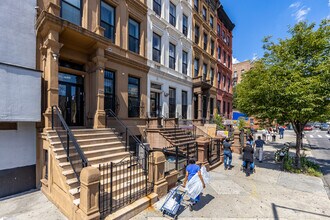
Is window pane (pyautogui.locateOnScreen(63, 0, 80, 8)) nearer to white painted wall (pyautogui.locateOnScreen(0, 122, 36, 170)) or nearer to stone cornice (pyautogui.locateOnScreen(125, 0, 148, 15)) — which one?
stone cornice (pyautogui.locateOnScreen(125, 0, 148, 15))

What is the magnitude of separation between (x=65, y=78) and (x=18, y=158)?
12.5ft

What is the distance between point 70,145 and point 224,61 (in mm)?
24657

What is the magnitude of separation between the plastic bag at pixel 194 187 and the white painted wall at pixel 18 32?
290 inches

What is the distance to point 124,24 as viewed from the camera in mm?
10727

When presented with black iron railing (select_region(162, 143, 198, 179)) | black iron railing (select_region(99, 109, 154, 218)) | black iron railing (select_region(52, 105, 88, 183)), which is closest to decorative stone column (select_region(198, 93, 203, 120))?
black iron railing (select_region(162, 143, 198, 179))

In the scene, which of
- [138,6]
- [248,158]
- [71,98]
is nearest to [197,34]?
[138,6]

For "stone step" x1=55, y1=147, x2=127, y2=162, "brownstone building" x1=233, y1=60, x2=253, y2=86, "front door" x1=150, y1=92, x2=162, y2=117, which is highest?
"brownstone building" x1=233, y1=60, x2=253, y2=86

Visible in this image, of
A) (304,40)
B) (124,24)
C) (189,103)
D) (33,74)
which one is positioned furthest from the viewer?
(189,103)

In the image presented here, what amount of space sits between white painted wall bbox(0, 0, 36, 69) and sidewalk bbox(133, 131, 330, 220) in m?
7.05

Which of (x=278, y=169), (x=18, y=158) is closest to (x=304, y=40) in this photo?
(x=278, y=169)

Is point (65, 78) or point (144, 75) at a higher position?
point (144, 75)

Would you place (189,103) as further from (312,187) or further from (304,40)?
(312,187)

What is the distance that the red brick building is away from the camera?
23828mm

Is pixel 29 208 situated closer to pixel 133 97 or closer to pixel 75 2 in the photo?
pixel 133 97
